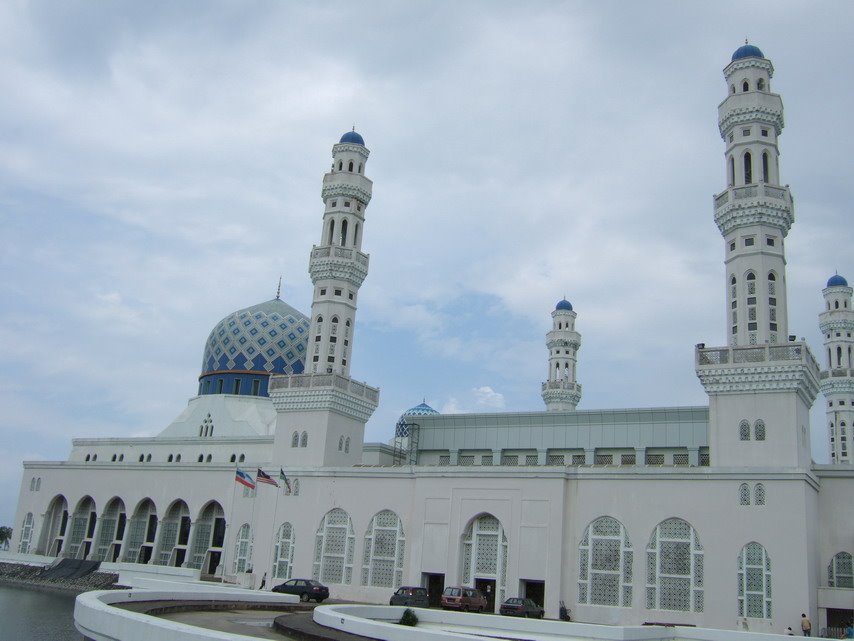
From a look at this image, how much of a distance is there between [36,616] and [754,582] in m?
23.2

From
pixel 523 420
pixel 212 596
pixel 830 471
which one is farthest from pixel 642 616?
pixel 523 420

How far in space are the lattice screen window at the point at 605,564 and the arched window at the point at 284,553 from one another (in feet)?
43.7

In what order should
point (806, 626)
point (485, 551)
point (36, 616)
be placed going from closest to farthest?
point (806, 626)
point (36, 616)
point (485, 551)

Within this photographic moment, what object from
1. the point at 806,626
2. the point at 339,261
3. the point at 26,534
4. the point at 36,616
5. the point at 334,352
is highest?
the point at 339,261

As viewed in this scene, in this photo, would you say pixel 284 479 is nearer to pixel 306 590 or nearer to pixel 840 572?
pixel 306 590

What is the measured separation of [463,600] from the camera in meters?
29.4

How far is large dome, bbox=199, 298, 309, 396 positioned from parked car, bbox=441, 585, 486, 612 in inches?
959

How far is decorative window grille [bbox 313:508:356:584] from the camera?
3622 centimetres

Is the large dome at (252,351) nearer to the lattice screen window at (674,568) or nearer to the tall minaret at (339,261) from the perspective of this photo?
the tall minaret at (339,261)

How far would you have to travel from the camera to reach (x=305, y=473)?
3859cm

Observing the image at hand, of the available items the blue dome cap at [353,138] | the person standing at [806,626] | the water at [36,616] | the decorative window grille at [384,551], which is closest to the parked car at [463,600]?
the decorative window grille at [384,551]

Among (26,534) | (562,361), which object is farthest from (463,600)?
(26,534)

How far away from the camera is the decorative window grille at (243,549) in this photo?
39.5 meters

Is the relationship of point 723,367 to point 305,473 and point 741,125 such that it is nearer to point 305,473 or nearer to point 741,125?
point 741,125
